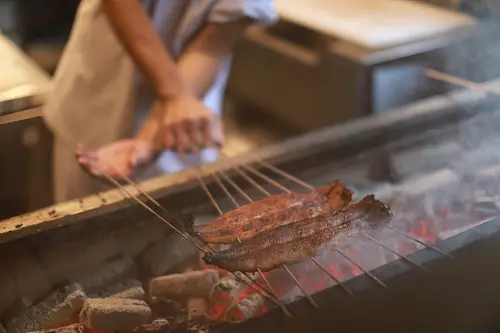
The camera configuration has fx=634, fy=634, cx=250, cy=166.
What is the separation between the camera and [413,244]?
3.41 feet

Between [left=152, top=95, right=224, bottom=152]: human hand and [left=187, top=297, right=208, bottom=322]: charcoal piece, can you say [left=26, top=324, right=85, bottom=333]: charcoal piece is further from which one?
[left=152, top=95, right=224, bottom=152]: human hand

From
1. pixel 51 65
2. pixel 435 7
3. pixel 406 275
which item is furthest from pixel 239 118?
pixel 406 275

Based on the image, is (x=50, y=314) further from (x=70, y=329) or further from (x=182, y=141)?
(x=182, y=141)

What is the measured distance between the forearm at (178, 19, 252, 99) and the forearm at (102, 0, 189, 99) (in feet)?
0.34

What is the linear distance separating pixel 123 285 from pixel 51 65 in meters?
1.68

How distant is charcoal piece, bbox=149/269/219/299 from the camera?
3.06 ft

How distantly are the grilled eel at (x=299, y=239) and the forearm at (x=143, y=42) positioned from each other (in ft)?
1.56

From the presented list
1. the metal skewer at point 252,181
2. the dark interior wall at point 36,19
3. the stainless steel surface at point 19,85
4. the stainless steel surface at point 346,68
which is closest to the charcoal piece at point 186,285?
the metal skewer at point 252,181

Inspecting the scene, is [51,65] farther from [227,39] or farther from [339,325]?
[339,325]

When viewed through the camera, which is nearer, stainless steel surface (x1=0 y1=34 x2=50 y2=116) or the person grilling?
the person grilling

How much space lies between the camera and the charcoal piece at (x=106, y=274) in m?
0.99

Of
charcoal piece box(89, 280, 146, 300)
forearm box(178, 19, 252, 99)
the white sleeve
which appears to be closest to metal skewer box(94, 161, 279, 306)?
charcoal piece box(89, 280, 146, 300)

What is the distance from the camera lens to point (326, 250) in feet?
3.07

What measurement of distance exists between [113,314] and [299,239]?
0.28m
